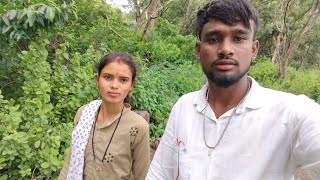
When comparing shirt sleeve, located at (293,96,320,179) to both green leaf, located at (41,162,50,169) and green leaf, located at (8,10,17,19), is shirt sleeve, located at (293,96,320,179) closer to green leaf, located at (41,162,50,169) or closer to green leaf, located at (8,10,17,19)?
green leaf, located at (41,162,50,169)

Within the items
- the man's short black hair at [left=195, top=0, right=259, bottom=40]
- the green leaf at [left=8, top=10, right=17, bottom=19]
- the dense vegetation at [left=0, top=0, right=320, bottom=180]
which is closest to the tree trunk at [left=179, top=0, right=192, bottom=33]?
the dense vegetation at [left=0, top=0, right=320, bottom=180]

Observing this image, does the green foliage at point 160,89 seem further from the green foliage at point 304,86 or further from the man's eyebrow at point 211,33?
the green foliage at point 304,86

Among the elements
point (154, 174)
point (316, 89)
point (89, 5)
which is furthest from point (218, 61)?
point (316, 89)

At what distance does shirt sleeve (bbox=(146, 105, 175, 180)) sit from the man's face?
0.87ft

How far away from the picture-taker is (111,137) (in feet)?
5.62

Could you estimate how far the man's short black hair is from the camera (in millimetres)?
1033

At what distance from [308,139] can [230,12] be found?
1.59 ft

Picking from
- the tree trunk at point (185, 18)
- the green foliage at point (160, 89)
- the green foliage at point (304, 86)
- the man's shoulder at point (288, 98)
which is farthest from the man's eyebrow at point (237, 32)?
the tree trunk at point (185, 18)

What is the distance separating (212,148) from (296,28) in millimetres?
15930

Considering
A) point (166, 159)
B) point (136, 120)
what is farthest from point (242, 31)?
point (136, 120)

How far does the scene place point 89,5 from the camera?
9.02m

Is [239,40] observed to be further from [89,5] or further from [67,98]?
[89,5]

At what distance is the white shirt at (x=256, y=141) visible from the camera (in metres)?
0.87

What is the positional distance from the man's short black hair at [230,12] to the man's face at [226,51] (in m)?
0.02
